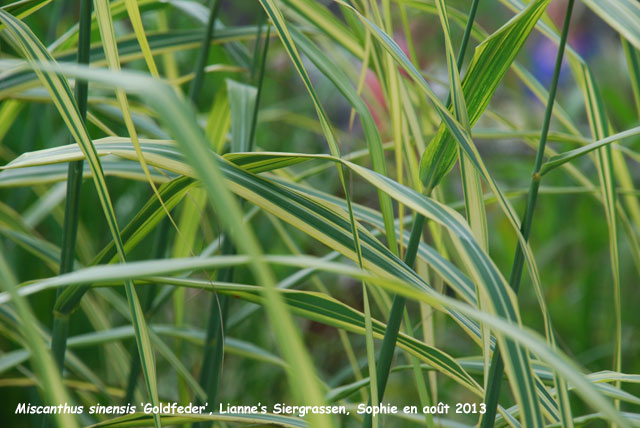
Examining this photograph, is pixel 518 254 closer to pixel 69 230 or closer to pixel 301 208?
pixel 301 208

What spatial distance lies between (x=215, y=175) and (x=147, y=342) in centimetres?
15

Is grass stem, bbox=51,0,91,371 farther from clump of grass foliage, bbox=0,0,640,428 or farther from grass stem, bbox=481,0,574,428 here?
grass stem, bbox=481,0,574,428

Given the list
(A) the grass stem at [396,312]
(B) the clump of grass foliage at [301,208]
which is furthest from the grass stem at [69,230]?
(A) the grass stem at [396,312]

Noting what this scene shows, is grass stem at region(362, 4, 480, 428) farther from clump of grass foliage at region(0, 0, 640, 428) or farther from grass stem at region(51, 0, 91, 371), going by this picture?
grass stem at region(51, 0, 91, 371)

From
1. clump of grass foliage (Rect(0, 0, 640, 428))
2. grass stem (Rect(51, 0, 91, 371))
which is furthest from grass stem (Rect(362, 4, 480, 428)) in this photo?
grass stem (Rect(51, 0, 91, 371))

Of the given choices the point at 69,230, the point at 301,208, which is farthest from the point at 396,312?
the point at 69,230

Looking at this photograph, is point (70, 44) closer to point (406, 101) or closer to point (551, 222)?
point (406, 101)

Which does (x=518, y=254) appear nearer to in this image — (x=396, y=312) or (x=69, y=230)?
(x=396, y=312)

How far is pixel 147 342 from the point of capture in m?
0.25

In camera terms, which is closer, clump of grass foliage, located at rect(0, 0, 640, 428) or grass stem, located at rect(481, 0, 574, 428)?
clump of grass foliage, located at rect(0, 0, 640, 428)

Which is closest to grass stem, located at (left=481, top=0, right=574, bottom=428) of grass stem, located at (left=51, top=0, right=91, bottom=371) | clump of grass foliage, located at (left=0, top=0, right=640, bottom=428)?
clump of grass foliage, located at (left=0, top=0, right=640, bottom=428)

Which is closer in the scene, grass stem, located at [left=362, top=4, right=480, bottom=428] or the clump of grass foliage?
the clump of grass foliage

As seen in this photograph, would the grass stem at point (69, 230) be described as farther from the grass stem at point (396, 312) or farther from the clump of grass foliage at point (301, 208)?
the grass stem at point (396, 312)

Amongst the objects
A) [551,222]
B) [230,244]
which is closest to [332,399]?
[230,244]
